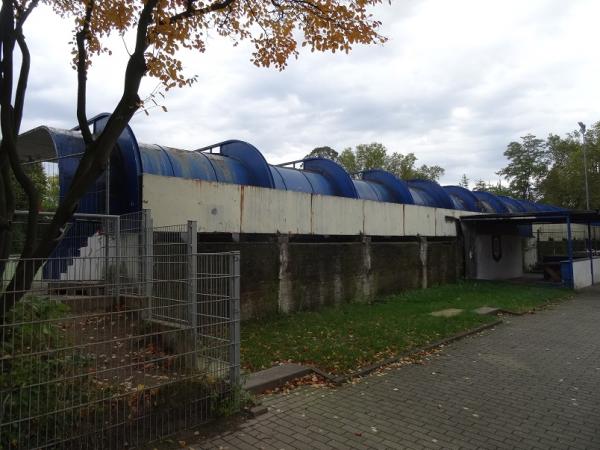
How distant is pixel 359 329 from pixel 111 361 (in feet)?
17.9

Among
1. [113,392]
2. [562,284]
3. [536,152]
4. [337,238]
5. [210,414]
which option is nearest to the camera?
[113,392]

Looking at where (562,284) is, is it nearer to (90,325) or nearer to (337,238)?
(337,238)

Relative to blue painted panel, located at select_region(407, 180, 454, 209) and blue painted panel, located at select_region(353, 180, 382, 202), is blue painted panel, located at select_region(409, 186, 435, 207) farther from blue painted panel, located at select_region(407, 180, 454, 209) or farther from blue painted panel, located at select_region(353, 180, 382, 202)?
blue painted panel, located at select_region(353, 180, 382, 202)

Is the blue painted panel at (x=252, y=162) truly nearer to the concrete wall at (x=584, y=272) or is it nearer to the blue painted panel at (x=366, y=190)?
the blue painted panel at (x=366, y=190)

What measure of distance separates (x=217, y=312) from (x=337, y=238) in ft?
25.6

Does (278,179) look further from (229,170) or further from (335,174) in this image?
(335,174)

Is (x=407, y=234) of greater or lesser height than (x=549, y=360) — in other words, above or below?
above

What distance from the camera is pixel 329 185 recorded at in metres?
14.3

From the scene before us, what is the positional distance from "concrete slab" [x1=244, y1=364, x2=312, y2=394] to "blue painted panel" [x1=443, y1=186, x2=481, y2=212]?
17579mm

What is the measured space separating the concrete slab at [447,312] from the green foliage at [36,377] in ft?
27.1

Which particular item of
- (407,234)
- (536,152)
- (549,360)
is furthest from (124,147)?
(536,152)

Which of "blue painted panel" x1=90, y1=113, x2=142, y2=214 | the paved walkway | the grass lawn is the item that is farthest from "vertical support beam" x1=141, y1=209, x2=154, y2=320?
the paved walkway

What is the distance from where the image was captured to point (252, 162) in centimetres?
1171

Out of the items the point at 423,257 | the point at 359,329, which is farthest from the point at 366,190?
the point at 359,329
